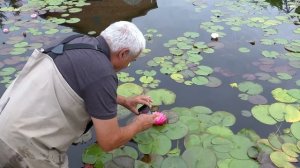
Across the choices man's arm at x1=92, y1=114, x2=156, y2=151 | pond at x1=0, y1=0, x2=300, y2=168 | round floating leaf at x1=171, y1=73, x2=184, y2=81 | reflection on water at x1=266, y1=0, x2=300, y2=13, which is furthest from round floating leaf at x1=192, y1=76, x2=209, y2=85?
reflection on water at x1=266, y1=0, x2=300, y2=13

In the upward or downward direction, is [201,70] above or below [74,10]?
below

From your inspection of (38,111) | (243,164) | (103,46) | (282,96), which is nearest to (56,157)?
(38,111)

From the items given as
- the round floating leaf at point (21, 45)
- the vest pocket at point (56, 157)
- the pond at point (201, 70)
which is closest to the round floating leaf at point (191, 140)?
the pond at point (201, 70)

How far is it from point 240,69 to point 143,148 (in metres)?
1.75

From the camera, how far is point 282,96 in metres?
3.36

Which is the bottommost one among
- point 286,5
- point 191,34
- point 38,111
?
point 191,34

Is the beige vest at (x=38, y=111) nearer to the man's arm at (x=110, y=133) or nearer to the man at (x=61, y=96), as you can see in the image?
the man at (x=61, y=96)

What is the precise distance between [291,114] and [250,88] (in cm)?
56

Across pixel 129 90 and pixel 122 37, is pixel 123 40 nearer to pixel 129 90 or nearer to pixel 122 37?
pixel 122 37

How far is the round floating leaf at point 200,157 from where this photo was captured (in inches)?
102

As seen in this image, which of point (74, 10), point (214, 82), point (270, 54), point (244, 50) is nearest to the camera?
point (214, 82)

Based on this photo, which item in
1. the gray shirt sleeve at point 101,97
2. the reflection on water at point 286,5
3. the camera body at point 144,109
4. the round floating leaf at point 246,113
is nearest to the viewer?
the gray shirt sleeve at point 101,97

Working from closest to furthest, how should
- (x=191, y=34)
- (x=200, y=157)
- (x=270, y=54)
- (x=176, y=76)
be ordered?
(x=200, y=157) < (x=176, y=76) < (x=270, y=54) < (x=191, y=34)

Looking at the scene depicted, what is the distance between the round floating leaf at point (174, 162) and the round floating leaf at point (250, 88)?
1270 millimetres
